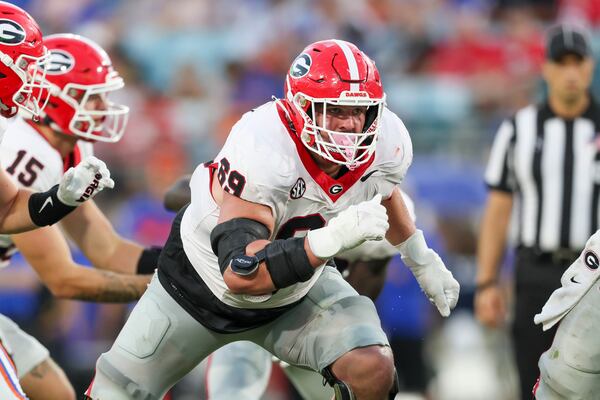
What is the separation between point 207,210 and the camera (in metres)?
3.47

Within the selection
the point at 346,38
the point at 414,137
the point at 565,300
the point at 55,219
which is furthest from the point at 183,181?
the point at 346,38

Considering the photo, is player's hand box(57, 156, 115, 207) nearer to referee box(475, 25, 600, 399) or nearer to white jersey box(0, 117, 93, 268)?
white jersey box(0, 117, 93, 268)

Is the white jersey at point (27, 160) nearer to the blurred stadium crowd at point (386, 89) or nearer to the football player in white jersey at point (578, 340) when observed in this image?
the football player in white jersey at point (578, 340)

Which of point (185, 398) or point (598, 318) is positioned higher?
point (598, 318)

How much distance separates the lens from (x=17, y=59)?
3611mm

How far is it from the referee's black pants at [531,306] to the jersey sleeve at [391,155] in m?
1.53

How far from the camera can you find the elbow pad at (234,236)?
311 cm

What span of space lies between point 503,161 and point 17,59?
2376 mm

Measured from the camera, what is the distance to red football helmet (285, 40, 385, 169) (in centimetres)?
329

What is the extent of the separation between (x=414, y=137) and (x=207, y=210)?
419 centimetres

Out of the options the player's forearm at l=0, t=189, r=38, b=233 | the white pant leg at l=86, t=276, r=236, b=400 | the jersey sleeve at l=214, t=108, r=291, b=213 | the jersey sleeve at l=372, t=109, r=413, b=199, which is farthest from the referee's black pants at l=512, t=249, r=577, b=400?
the player's forearm at l=0, t=189, r=38, b=233

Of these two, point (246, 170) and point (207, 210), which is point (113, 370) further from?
point (246, 170)

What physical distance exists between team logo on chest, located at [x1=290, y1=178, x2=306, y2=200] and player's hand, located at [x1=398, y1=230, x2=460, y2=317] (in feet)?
1.76

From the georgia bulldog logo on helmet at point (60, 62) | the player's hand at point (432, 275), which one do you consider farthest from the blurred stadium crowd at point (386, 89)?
the player's hand at point (432, 275)
